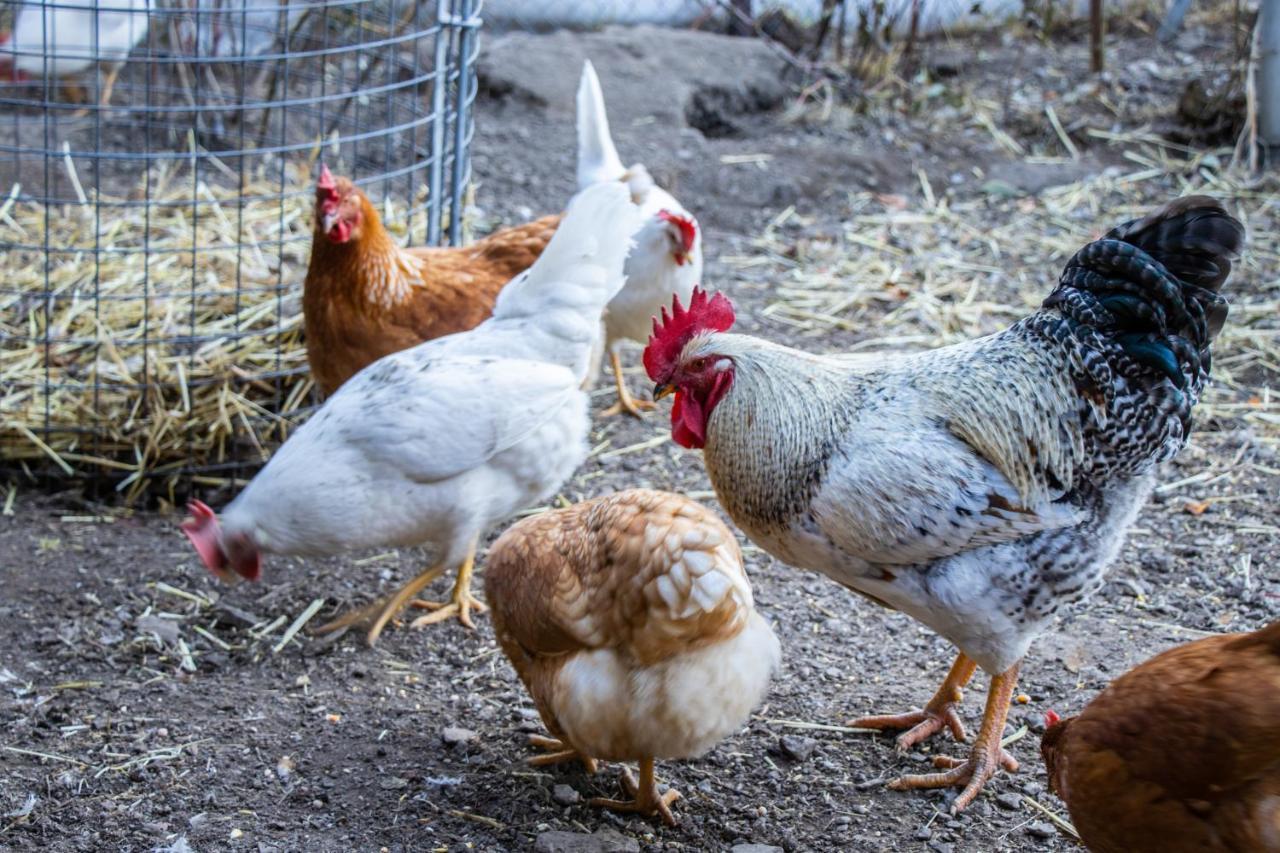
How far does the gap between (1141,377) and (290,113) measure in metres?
6.71

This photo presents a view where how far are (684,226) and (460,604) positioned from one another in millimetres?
2035

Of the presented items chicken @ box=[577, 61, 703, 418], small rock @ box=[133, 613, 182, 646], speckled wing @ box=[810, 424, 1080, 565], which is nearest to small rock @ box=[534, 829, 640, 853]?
speckled wing @ box=[810, 424, 1080, 565]

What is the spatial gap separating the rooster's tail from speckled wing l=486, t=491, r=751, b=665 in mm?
1185

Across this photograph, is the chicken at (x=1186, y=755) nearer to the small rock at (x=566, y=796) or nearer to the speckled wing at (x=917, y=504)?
the speckled wing at (x=917, y=504)

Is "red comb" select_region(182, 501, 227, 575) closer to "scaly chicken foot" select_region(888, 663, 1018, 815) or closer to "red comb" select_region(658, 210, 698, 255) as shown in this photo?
"scaly chicken foot" select_region(888, 663, 1018, 815)

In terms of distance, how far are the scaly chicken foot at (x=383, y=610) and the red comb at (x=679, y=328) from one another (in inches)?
50.3

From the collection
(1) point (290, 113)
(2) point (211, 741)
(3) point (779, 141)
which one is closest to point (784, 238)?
(3) point (779, 141)

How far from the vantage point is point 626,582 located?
10.1 ft

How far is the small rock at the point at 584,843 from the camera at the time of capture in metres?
3.20

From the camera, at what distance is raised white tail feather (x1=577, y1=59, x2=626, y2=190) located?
591 cm

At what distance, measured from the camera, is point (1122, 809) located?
268cm

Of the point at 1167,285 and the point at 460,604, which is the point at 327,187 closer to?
the point at 460,604

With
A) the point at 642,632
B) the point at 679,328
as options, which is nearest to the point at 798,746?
the point at 642,632

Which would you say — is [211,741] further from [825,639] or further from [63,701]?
[825,639]
